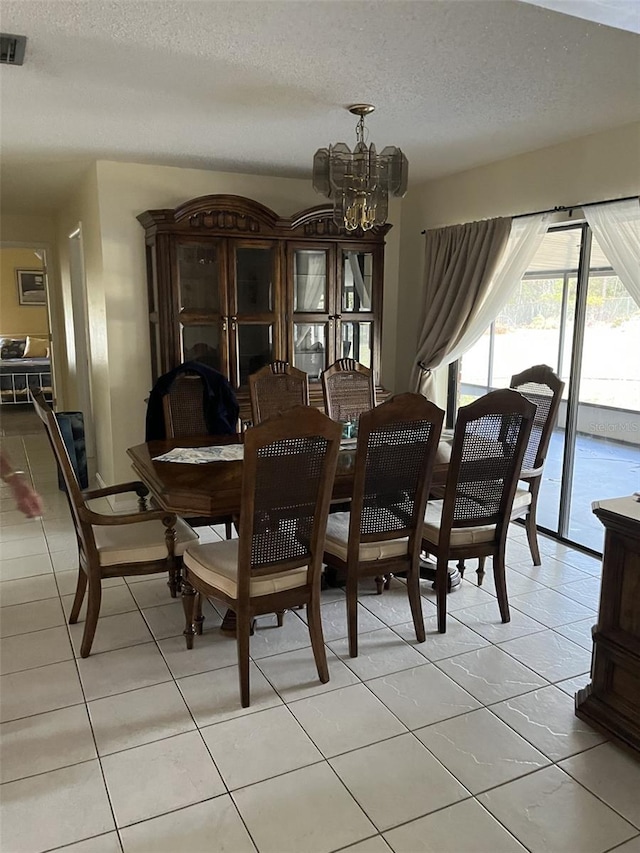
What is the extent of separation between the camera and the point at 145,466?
2.90 meters

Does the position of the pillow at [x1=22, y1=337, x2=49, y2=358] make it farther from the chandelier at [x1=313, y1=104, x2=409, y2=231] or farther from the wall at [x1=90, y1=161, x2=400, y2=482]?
the chandelier at [x1=313, y1=104, x2=409, y2=231]

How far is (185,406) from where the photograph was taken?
369 cm

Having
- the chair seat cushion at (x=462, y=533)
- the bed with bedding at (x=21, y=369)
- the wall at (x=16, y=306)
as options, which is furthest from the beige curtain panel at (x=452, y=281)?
the wall at (x=16, y=306)

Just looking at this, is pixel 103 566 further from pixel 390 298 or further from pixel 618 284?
pixel 390 298

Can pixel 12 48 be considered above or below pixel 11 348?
above

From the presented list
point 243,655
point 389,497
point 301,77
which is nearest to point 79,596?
point 243,655

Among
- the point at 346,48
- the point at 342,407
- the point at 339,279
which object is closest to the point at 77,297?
the point at 339,279

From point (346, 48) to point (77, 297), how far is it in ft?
14.0

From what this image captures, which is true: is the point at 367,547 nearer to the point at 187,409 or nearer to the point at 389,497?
the point at 389,497

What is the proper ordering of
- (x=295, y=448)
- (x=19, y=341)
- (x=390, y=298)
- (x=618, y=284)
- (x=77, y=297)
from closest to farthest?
1. (x=295, y=448)
2. (x=618, y=284)
3. (x=390, y=298)
4. (x=77, y=297)
5. (x=19, y=341)

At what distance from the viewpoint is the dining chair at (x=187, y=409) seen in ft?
11.8

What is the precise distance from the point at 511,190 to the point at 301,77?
6.51 ft

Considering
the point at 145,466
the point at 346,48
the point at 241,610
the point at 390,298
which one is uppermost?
the point at 346,48

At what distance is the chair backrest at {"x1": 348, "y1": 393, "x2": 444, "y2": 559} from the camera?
2.45 m
